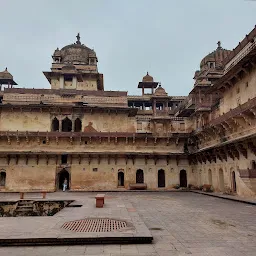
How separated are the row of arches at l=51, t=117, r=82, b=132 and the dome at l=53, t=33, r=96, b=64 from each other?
11714 mm

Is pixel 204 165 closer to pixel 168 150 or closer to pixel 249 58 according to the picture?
pixel 168 150

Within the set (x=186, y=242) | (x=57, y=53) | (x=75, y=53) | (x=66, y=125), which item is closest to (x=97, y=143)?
(x=66, y=125)

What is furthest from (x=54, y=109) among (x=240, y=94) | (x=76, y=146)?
(x=240, y=94)

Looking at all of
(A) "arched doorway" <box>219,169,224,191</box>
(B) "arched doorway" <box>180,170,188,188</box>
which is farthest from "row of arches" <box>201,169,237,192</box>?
(B) "arched doorway" <box>180,170,188,188</box>

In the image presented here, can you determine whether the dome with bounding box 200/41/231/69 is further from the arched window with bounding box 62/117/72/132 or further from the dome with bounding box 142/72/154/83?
the arched window with bounding box 62/117/72/132

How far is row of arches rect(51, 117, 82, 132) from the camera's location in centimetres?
2616

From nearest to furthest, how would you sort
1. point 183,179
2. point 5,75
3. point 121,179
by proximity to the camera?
point 121,179
point 183,179
point 5,75

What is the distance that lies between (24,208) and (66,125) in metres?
13.7

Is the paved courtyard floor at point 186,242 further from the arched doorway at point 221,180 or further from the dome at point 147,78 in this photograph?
the dome at point 147,78

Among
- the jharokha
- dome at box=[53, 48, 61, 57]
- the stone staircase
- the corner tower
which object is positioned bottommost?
the stone staircase

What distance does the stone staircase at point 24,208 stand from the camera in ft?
49.0

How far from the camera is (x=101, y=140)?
25.5 meters

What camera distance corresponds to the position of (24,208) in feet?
50.1

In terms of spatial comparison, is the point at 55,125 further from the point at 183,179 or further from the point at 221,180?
the point at 221,180
